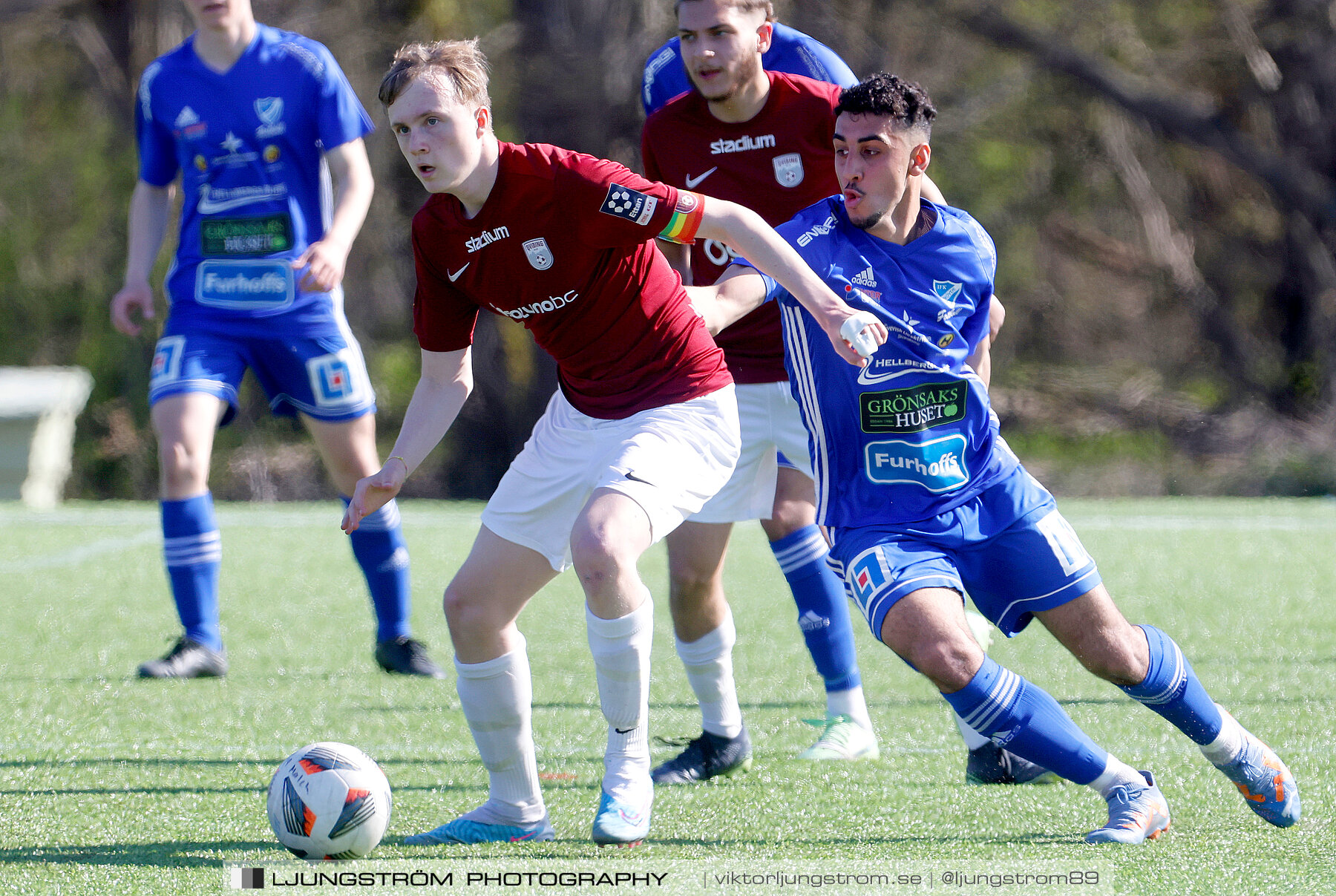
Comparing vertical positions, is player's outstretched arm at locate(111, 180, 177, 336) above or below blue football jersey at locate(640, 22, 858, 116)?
below

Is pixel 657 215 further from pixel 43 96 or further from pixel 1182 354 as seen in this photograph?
pixel 43 96

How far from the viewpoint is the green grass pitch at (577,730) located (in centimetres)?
288

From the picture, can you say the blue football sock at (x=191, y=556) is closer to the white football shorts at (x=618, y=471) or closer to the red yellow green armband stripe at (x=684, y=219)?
the white football shorts at (x=618, y=471)

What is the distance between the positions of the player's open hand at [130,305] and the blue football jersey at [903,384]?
2.63m

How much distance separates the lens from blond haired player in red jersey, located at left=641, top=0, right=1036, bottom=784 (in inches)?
146

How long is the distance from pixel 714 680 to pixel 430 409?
41.4 inches

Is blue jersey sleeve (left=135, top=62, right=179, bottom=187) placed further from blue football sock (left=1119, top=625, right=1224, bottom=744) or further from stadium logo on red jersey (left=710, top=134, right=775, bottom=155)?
blue football sock (left=1119, top=625, right=1224, bottom=744)

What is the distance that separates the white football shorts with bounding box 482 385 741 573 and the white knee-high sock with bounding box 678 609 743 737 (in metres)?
0.71

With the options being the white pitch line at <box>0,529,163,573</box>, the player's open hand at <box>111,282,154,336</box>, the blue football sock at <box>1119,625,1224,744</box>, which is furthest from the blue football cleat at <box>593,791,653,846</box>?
the white pitch line at <box>0,529,163,573</box>

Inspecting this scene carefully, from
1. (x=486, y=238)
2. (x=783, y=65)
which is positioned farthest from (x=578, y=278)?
(x=783, y=65)

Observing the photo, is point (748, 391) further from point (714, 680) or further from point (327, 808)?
point (327, 808)

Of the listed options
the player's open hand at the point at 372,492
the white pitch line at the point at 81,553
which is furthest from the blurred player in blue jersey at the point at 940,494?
the white pitch line at the point at 81,553

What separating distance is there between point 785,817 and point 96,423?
12981 mm

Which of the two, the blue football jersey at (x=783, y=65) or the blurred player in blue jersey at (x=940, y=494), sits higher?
the blue football jersey at (x=783, y=65)
